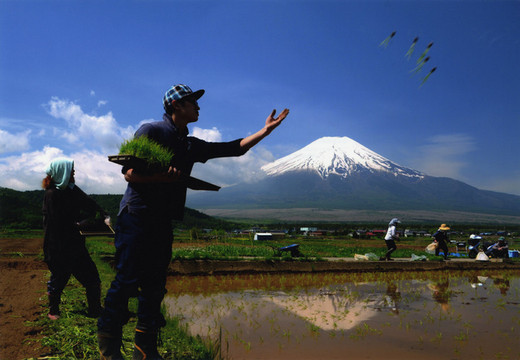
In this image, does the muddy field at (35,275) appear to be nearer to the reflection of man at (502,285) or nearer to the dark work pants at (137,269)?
the dark work pants at (137,269)

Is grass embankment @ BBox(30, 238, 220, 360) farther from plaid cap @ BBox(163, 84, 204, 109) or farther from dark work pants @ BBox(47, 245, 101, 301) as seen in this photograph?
plaid cap @ BBox(163, 84, 204, 109)

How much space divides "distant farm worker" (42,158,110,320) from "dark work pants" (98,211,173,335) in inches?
65.4

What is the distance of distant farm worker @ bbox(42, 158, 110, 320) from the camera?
161 inches

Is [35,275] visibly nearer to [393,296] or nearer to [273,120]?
[273,120]

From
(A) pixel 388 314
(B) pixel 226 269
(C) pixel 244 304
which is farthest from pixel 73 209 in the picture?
(B) pixel 226 269

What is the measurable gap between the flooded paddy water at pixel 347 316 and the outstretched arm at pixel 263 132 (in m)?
1.59

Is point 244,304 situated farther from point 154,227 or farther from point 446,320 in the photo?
point 154,227

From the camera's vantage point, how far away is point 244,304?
20.5 ft

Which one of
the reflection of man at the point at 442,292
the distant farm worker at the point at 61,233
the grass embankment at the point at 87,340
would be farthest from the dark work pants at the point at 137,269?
the reflection of man at the point at 442,292

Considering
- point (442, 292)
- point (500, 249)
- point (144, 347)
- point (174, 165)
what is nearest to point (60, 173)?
point (174, 165)

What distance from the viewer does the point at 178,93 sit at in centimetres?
296

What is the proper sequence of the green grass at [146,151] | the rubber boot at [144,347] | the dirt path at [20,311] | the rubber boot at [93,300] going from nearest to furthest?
the green grass at [146,151]
the rubber boot at [144,347]
the dirt path at [20,311]
the rubber boot at [93,300]

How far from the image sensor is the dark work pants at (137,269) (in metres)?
2.67

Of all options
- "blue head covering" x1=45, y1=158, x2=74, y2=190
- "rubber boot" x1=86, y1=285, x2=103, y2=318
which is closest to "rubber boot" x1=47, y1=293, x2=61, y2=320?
"rubber boot" x1=86, y1=285, x2=103, y2=318
